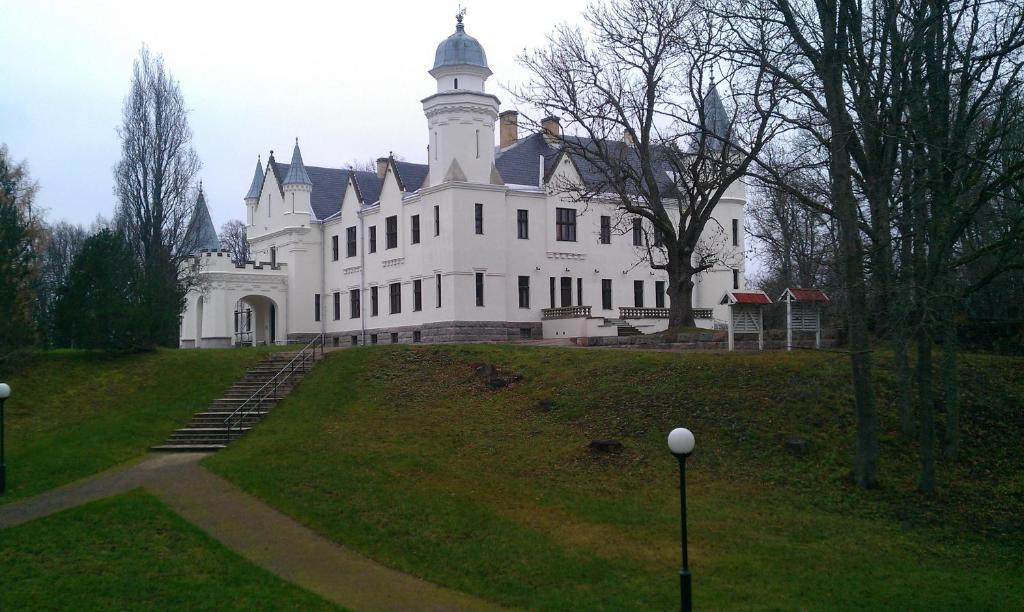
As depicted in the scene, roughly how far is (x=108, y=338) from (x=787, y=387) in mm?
21878

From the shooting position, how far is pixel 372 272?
154ft

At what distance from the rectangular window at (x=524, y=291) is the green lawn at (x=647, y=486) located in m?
15.2

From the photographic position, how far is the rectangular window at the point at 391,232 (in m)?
45.7

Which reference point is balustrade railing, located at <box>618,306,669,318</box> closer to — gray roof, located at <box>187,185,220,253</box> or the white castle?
the white castle

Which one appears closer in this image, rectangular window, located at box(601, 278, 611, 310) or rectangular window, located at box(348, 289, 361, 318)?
rectangular window, located at box(601, 278, 611, 310)

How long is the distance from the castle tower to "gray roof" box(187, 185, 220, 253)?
15.2 m

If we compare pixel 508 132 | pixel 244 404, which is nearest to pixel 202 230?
pixel 508 132

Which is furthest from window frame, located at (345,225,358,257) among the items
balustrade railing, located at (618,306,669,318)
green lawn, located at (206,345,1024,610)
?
green lawn, located at (206,345,1024,610)

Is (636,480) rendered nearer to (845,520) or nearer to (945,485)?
(845,520)

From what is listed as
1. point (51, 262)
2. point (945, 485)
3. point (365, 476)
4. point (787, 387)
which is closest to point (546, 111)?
point (787, 387)

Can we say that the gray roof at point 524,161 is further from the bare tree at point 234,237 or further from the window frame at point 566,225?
the bare tree at point 234,237

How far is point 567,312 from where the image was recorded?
42.7 meters

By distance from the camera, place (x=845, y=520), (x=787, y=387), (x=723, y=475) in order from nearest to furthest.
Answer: (x=845, y=520) < (x=723, y=475) < (x=787, y=387)

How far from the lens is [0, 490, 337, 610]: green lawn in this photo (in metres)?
12.9
